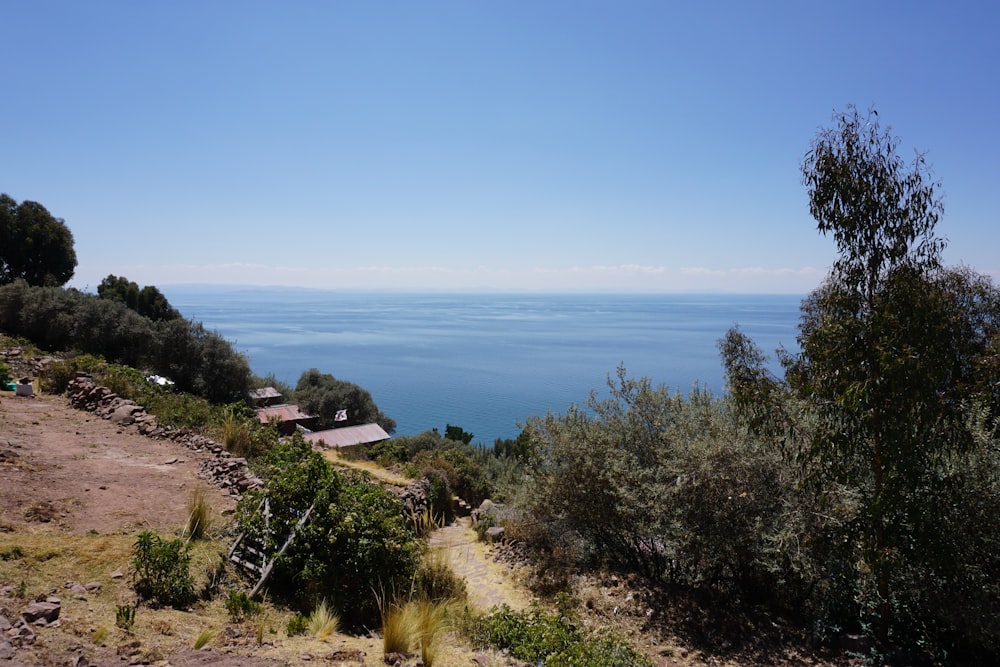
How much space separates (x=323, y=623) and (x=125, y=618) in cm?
166

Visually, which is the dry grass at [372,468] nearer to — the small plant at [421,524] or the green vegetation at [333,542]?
the small plant at [421,524]

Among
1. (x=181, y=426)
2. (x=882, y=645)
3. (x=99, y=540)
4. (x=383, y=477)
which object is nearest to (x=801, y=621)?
(x=882, y=645)

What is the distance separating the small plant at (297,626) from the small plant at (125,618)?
1.28m

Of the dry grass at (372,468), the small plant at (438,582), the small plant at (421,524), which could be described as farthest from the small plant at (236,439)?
the small plant at (438,582)

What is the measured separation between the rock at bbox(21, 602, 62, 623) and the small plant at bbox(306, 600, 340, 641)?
200 centimetres

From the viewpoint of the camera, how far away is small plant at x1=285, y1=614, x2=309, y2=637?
4984 mm

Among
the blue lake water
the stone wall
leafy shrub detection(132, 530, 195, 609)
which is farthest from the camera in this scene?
the blue lake water

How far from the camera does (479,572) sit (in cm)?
964

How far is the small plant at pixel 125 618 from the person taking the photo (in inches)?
167

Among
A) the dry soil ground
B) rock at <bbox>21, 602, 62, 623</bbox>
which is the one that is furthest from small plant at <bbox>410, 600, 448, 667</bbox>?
rock at <bbox>21, 602, 62, 623</bbox>

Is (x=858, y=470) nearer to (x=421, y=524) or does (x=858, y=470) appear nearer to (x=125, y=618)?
(x=125, y=618)

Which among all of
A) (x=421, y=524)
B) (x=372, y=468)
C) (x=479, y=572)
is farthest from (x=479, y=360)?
(x=479, y=572)

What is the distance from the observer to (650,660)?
6.20 meters

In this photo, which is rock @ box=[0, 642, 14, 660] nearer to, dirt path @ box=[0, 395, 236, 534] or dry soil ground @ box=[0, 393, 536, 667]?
A: dry soil ground @ box=[0, 393, 536, 667]
